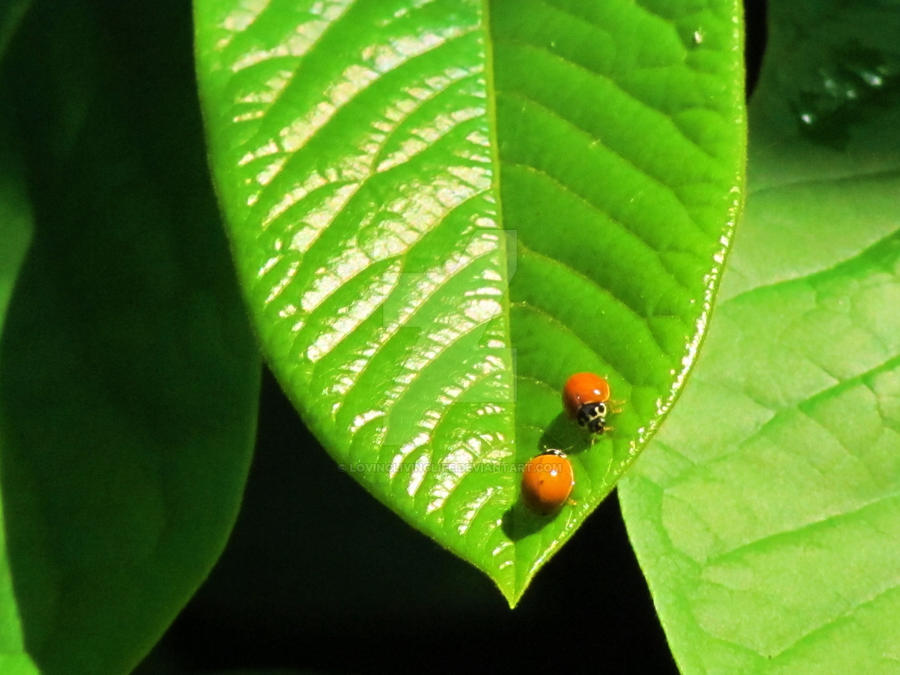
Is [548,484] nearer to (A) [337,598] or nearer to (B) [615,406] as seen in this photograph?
(B) [615,406]

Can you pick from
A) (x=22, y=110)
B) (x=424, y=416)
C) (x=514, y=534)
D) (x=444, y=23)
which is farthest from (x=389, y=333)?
(x=22, y=110)

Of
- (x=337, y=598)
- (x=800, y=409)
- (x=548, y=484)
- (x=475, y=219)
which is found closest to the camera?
(x=548, y=484)

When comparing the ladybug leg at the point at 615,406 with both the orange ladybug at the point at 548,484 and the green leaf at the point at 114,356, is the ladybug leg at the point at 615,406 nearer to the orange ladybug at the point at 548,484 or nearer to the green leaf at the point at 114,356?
the orange ladybug at the point at 548,484

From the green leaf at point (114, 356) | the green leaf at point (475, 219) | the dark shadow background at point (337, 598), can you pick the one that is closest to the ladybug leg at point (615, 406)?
the green leaf at point (475, 219)

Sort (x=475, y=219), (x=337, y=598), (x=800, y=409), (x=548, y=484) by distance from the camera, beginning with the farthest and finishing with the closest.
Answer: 1. (x=337, y=598)
2. (x=800, y=409)
3. (x=475, y=219)
4. (x=548, y=484)

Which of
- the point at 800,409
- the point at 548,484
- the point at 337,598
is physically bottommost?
the point at 337,598

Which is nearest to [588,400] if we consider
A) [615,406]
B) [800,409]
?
[615,406]

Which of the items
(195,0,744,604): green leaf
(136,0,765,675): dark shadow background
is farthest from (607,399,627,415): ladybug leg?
(136,0,765,675): dark shadow background

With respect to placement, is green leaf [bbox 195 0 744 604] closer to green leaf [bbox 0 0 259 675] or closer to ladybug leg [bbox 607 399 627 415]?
ladybug leg [bbox 607 399 627 415]
